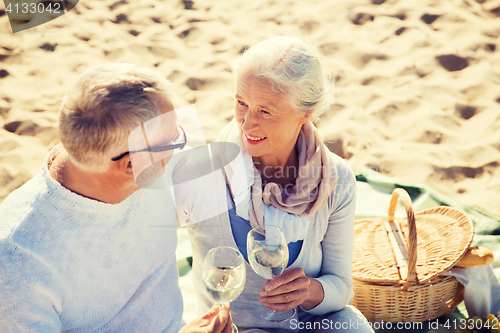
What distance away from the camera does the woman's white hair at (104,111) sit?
1302mm

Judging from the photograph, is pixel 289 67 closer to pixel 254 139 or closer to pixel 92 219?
pixel 254 139

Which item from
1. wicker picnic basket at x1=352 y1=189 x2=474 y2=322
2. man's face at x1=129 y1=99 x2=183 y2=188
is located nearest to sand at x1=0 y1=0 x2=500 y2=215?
wicker picnic basket at x1=352 y1=189 x2=474 y2=322

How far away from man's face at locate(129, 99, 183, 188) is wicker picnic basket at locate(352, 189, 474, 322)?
4.76 ft

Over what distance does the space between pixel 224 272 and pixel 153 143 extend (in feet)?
1.71

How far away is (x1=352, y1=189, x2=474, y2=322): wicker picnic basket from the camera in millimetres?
2373

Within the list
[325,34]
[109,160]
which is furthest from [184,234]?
[325,34]

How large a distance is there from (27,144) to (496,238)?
12.9ft

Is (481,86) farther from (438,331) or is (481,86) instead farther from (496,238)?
(438,331)

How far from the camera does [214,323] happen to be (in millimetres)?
1541

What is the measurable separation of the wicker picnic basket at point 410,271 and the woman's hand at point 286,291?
0.78 metres

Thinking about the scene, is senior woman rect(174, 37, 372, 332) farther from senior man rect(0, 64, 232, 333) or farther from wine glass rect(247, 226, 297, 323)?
senior man rect(0, 64, 232, 333)

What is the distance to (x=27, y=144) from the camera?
3.82 meters

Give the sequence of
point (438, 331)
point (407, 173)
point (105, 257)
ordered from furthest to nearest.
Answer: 1. point (407, 173)
2. point (438, 331)
3. point (105, 257)

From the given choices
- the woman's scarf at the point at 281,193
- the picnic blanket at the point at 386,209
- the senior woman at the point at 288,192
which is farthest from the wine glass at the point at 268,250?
the picnic blanket at the point at 386,209
